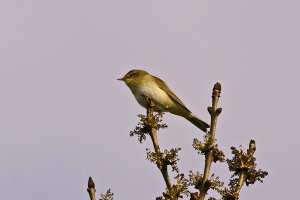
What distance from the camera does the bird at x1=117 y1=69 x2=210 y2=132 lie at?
477 inches

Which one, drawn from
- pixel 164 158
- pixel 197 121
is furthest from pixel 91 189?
pixel 197 121

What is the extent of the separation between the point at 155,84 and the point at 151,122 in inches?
301

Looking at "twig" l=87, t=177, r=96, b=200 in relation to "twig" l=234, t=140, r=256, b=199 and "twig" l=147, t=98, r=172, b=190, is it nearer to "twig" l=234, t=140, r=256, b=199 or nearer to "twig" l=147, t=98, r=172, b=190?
"twig" l=147, t=98, r=172, b=190

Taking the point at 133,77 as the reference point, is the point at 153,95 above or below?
below

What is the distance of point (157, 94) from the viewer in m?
12.2

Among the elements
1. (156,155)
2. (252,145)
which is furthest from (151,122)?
(252,145)

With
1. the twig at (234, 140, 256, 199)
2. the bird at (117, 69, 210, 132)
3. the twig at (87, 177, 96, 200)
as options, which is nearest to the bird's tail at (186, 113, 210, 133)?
the bird at (117, 69, 210, 132)

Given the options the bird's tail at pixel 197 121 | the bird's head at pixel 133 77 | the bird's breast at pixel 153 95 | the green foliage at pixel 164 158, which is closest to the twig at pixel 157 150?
the green foliage at pixel 164 158

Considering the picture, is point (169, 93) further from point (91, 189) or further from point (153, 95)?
point (91, 189)

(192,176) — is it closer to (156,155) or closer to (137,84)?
(156,155)

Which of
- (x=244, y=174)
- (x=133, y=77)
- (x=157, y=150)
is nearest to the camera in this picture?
(x=244, y=174)

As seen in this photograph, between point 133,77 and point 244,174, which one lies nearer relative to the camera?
point 244,174

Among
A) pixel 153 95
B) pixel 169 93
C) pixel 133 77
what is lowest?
pixel 153 95

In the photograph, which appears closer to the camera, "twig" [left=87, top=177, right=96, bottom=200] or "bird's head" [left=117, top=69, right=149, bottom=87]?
"twig" [left=87, top=177, right=96, bottom=200]
